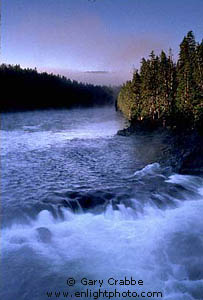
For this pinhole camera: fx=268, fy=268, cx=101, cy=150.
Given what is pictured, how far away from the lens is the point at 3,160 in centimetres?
2770

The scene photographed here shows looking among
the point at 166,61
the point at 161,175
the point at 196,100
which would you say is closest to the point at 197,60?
the point at 196,100

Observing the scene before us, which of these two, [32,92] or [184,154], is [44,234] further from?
[32,92]

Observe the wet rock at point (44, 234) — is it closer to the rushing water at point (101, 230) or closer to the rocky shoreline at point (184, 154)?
the rushing water at point (101, 230)

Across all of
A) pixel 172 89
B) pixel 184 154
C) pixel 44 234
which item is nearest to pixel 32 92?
pixel 172 89

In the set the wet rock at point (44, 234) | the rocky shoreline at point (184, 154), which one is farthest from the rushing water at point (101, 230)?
the rocky shoreline at point (184, 154)

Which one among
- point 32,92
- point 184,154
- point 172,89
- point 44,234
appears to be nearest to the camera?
point 44,234

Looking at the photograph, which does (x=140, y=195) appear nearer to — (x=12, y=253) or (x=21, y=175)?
(x=12, y=253)

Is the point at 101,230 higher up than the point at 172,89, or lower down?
lower down

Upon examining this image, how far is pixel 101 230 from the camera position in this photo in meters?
13.1

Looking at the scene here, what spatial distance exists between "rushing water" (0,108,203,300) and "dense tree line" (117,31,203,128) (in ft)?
60.2

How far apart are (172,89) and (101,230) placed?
38669 mm

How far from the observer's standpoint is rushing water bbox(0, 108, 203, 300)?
9.76 metres

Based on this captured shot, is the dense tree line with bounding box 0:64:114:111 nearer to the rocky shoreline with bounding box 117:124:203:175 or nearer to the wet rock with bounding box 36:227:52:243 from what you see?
the rocky shoreline with bounding box 117:124:203:175

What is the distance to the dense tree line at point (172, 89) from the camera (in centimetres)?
3784
